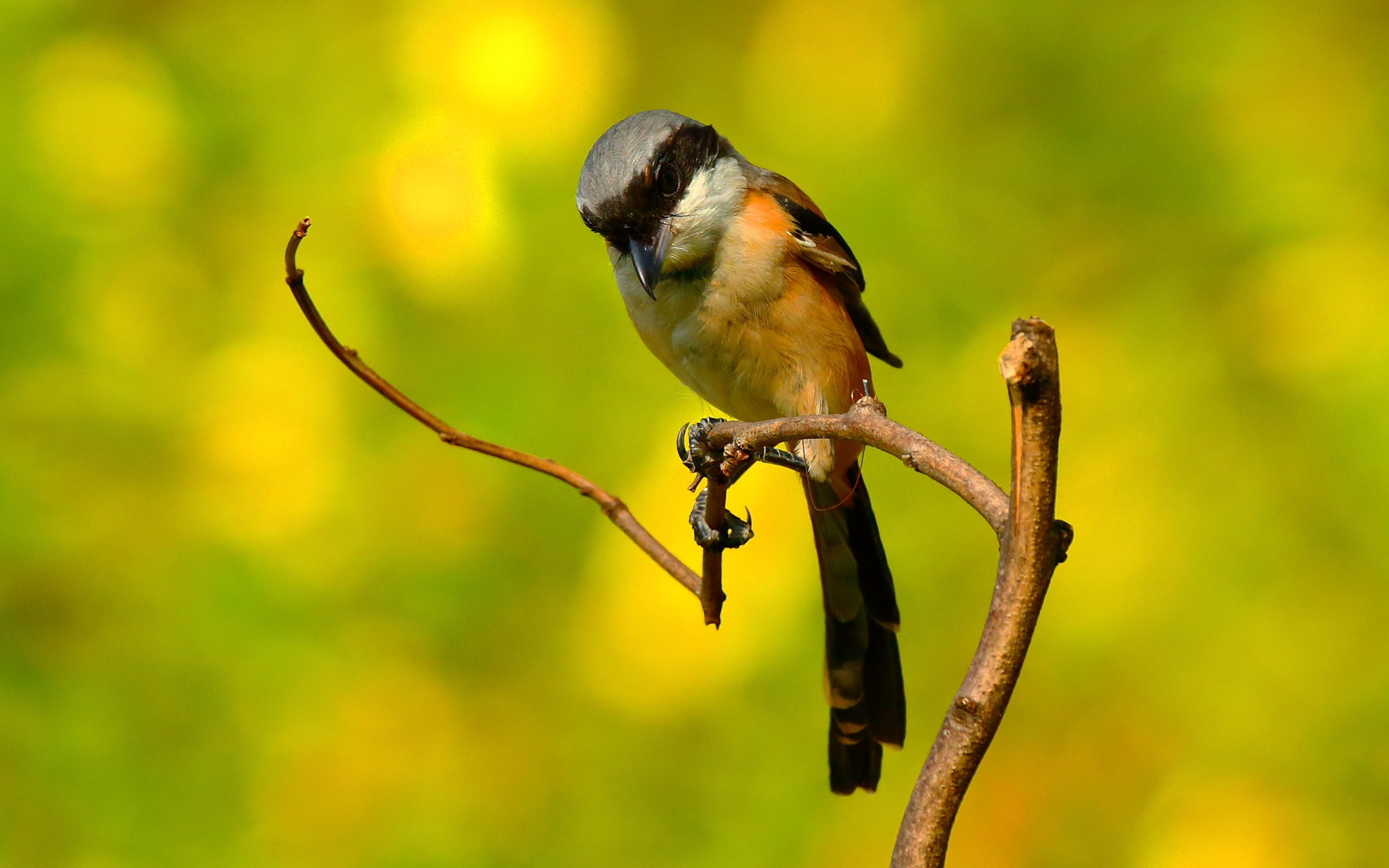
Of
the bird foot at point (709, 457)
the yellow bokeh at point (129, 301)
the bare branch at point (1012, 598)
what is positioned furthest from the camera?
the yellow bokeh at point (129, 301)

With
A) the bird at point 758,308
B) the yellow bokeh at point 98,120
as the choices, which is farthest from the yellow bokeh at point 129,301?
the bird at point 758,308

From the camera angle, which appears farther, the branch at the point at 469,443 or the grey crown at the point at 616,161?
the grey crown at the point at 616,161

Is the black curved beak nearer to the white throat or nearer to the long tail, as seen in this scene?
the white throat

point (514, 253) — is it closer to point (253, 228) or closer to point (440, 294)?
point (440, 294)

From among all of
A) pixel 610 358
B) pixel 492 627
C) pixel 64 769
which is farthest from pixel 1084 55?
pixel 64 769

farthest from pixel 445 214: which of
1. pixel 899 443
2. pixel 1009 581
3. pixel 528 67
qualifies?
pixel 1009 581

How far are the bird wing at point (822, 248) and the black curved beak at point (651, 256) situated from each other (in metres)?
0.19

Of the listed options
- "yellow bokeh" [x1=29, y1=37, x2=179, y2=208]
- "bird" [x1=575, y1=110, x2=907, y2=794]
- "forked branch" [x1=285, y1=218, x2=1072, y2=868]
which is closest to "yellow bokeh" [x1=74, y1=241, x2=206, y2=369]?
"yellow bokeh" [x1=29, y1=37, x2=179, y2=208]

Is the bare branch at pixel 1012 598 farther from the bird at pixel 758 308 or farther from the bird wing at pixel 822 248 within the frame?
the bird wing at pixel 822 248

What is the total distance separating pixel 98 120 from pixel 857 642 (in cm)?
162

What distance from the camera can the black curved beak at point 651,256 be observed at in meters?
1.21

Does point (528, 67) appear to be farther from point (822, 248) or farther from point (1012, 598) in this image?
point (1012, 598)

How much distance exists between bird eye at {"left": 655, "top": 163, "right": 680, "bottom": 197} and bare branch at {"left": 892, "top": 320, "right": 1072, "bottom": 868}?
0.72 metres

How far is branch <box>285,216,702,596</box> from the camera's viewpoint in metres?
0.88
